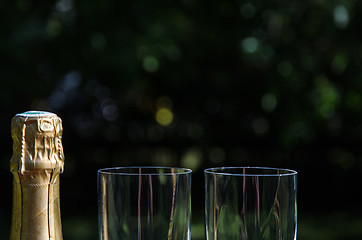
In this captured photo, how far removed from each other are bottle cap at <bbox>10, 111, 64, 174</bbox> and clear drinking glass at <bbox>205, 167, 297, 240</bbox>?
309 mm

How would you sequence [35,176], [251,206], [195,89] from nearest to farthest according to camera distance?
1. [251,206]
2. [35,176]
3. [195,89]

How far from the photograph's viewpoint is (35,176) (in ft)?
3.43

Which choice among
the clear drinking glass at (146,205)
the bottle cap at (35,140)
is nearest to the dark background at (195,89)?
the bottle cap at (35,140)

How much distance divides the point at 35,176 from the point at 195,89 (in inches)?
174

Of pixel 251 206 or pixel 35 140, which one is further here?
pixel 35 140

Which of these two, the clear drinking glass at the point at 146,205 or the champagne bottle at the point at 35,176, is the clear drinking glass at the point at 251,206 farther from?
the champagne bottle at the point at 35,176

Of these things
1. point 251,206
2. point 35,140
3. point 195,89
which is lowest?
point 251,206

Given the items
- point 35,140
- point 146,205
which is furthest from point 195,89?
point 146,205

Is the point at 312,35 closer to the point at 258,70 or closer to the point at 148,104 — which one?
the point at 258,70

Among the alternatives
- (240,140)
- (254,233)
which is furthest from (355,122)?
(254,233)

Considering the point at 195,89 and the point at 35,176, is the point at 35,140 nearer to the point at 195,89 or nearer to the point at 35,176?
the point at 35,176

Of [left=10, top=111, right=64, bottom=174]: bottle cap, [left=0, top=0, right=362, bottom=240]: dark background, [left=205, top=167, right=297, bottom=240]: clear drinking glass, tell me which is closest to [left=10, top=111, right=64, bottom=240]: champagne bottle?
[left=10, top=111, right=64, bottom=174]: bottle cap

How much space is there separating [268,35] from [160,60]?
828 millimetres

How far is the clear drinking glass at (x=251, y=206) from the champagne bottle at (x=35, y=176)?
31cm
